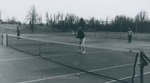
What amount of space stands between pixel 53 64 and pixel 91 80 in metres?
3.76

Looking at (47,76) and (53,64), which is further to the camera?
(53,64)

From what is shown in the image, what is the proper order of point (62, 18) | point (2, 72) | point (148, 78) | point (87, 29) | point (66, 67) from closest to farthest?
point (148, 78)
point (2, 72)
point (66, 67)
point (87, 29)
point (62, 18)

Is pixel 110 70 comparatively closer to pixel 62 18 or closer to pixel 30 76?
pixel 30 76

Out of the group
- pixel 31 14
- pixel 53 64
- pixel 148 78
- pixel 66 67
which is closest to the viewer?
pixel 148 78

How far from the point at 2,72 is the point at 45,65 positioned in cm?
233

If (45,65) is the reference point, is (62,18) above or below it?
above

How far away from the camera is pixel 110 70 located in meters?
10.1

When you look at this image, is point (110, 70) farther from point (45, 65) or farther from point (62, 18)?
point (62, 18)

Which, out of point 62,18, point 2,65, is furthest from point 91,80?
point 62,18

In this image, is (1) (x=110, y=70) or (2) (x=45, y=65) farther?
(2) (x=45, y=65)

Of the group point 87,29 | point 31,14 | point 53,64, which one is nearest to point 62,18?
Answer: point 31,14

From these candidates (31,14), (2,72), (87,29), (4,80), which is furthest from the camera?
A: (31,14)

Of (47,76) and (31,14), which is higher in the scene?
(31,14)

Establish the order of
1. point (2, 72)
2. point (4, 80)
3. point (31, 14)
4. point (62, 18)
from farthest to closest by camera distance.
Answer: point (62, 18)
point (31, 14)
point (2, 72)
point (4, 80)
